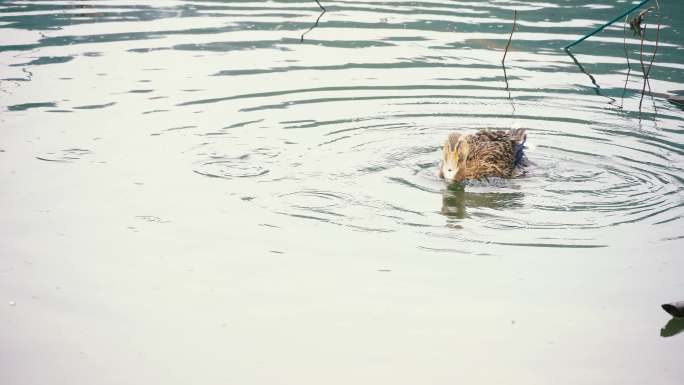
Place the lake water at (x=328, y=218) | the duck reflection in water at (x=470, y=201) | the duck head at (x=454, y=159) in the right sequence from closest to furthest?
the lake water at (x=328, y=218)
the duck reflection in water at (x=470, y=201)
the duck head at (x=454, y=159)

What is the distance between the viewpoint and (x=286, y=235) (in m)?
6.58

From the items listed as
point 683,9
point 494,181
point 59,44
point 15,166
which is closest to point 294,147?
point 494,181

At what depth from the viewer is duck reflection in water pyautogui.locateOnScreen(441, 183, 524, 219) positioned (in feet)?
23.9

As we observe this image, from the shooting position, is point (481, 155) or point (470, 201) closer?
point (470, 201)

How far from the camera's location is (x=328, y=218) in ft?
22.6

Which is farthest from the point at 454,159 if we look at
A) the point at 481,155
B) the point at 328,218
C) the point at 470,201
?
the point at 328,218

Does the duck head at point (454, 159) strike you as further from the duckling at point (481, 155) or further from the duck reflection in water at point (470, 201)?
the duck reflection in water at point (470, 201)

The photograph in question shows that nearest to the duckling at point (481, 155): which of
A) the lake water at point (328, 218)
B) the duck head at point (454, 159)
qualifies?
the duck head at point (454, 159)

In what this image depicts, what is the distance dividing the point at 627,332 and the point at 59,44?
398 inches

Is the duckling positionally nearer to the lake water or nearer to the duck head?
the duck head

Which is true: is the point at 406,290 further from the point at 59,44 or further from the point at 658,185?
the point at 59,44

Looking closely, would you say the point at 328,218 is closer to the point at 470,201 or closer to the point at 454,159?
the point at 470,201

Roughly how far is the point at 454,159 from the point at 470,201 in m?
0.45

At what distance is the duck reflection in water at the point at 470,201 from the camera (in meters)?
7.29
